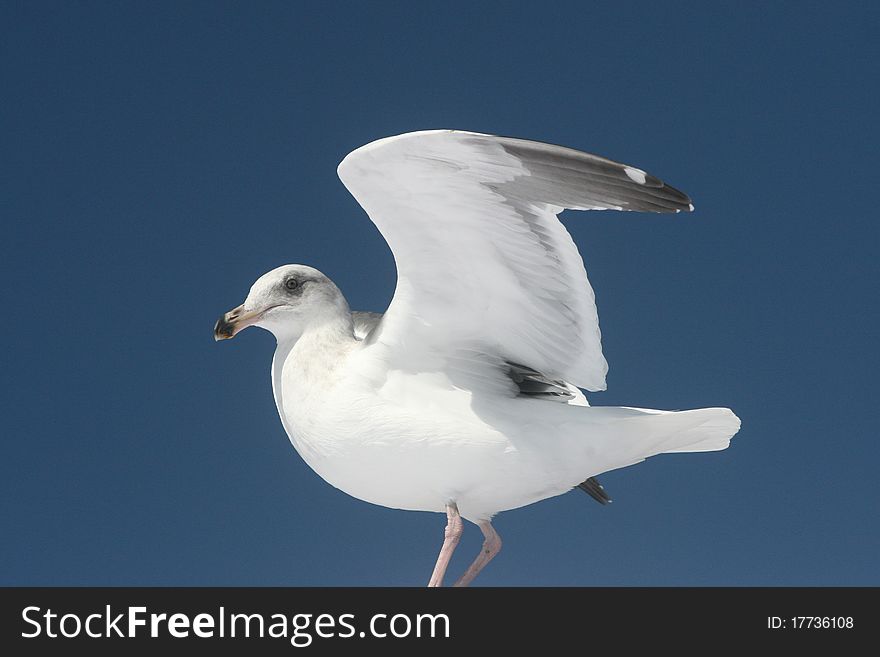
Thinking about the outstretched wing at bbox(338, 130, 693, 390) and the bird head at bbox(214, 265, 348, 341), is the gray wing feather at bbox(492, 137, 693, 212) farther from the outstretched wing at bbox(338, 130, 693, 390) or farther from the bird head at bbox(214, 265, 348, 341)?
the bird head at bbox(214, 265, 348, 341)

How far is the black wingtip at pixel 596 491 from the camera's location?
5121 millimetres

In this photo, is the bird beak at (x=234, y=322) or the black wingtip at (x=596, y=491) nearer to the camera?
the bird beak at (x=234, y=322)

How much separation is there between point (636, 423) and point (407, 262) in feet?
4.08

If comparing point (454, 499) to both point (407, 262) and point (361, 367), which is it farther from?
point (407, 262)

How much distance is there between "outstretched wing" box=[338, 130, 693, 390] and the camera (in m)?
3.59

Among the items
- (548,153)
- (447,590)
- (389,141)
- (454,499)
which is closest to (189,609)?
(447,590)

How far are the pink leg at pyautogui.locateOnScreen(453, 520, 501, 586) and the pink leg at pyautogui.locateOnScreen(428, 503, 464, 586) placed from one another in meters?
0.42

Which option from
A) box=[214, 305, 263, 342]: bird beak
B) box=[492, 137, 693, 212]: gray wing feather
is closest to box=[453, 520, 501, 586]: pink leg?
box=[214, 305, 263, 342]: bird beak

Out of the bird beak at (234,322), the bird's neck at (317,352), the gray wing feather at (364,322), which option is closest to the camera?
the bird's neck at (317,352)

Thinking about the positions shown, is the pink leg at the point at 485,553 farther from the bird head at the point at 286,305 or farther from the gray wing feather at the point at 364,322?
the bird head at the point at 286,305

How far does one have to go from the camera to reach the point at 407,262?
400 centimetres

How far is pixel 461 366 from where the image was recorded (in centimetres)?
427

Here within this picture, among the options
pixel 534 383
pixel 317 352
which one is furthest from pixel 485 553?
pixel 317 352

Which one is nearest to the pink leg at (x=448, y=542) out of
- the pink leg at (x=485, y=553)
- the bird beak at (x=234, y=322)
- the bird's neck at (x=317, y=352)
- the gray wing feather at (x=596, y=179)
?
the pink leg at (x=485, y=553)
